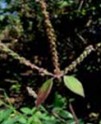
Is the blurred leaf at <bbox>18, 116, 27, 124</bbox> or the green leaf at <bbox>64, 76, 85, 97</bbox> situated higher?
the green leaf at <bbox>64, 76, 85, 97</bbox>

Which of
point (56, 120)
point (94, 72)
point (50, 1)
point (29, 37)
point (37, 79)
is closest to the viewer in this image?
point (56, 120)

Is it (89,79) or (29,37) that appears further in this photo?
(29,37)

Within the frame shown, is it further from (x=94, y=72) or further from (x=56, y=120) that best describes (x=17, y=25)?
(x=56, y=120)

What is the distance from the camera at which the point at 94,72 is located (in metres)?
2.99

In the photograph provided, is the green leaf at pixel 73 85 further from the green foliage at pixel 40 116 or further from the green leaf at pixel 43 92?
the green foliage at pixel 40 116

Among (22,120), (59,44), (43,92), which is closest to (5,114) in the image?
(22,120)

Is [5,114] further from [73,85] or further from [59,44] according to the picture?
[59,44]

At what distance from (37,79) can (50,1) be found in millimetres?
637

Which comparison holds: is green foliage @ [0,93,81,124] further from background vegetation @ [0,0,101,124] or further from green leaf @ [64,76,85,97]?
background vegetation @ [0,0,101,124]

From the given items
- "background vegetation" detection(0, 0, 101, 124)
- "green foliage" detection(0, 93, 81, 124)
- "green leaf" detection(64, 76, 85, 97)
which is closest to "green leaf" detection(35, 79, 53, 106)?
"green leaf" detection(64, 76, 85, 97)

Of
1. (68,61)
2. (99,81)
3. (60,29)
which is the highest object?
(60,29)

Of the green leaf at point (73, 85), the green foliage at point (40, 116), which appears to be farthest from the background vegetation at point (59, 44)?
the green leaf at point (73, 85)

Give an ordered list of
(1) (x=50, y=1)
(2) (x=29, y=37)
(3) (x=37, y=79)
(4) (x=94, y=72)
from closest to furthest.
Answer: (1) (x=50, y=1)
(4) (x=94, y=72)
(3) (x=37, y=79)
(2) (x=29, y=37)

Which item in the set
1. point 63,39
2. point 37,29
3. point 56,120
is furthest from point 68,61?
point 56,120
